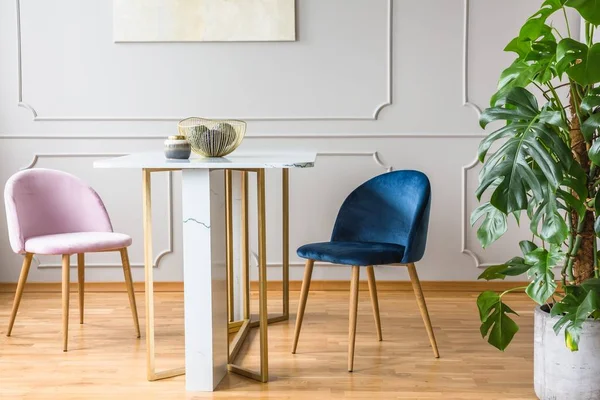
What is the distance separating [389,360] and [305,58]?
71.8 inches

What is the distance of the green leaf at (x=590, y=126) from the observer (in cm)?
220

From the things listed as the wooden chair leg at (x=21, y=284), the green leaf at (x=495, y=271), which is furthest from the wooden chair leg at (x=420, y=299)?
the wooden chair leg at (x=21, y=284)

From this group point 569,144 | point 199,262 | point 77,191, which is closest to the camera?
point 569,144

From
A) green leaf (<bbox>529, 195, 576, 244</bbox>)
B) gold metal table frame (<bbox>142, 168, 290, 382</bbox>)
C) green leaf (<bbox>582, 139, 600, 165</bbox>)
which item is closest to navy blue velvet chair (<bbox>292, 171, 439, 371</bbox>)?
gold metal table frame (<bbox>142, 168, 290, 382</bbox>)

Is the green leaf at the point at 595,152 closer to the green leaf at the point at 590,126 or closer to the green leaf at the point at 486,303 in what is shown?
the green leaf at the point at 590,126

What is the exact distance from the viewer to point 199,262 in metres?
2.54

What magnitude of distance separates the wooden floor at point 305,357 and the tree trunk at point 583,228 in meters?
0.49

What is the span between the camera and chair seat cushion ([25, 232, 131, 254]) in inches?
122

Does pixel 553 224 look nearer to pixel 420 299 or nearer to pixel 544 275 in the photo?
pixel 544 275

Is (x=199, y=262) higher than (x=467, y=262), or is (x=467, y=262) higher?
(x=199, y=262)

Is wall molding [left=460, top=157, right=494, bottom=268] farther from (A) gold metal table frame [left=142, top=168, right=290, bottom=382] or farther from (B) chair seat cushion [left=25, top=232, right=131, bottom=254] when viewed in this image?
(B) chair seat cushion [left=25, top=232, right=131, bottom=254]

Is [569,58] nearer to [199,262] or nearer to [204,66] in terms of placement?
[199,262]

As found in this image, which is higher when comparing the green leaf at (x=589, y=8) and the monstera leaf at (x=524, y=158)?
the green leaf at (x=589, y=8)

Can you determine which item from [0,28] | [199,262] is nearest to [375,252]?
[199,262]
